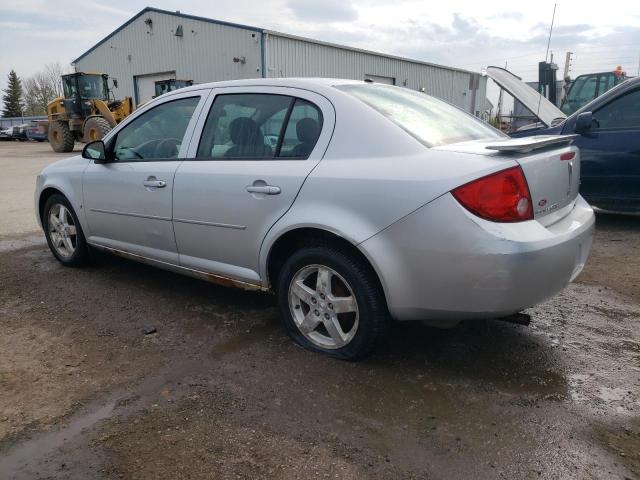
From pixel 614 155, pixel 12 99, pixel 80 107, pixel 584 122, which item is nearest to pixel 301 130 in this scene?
pixel 584 122

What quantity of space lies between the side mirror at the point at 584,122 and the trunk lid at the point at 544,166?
10.3 ft

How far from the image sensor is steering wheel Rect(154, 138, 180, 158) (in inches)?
146

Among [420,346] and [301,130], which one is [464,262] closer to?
[420,346]

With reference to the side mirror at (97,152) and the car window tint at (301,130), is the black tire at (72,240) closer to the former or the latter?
the side mirror at (97,152)

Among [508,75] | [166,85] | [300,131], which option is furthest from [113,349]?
[166,85]

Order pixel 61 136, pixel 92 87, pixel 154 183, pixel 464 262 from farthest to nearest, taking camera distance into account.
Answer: pixel 61 136 → pixel 92 87 → pixel 154 183 → pixel 464 262

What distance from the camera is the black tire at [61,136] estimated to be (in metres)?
21.6

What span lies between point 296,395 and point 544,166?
67.9 inches

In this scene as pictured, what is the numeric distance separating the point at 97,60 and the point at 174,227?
101 ft

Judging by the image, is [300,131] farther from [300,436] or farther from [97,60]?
[97,60]

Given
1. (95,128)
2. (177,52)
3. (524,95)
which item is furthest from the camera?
(177,52)

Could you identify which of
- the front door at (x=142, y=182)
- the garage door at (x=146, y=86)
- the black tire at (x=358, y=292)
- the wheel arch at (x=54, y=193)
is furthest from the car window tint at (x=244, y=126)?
the garage door at (x=146, y=86)

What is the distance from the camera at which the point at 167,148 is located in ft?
12.5

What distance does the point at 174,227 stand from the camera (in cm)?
361
